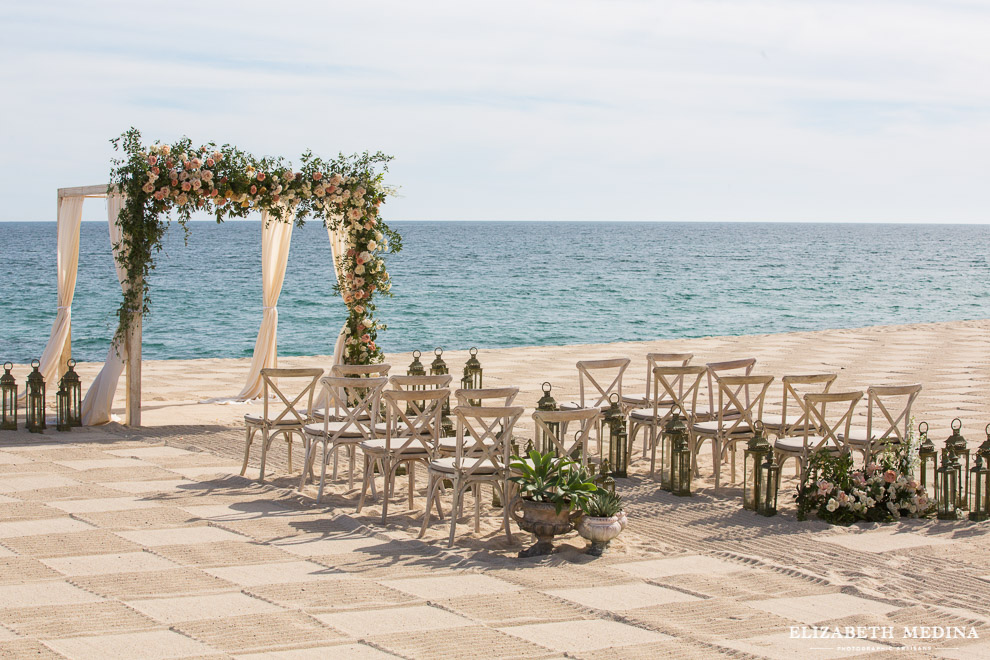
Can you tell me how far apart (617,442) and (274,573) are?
3.27 metres

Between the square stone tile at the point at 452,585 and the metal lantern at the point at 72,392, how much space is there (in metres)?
5.79

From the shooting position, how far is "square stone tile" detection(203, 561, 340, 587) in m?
5.48

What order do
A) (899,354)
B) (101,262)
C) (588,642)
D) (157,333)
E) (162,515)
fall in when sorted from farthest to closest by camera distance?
1. (101,262)
2. (157,333)
3. (899,354)
4. (162,515)
5. (588,642)

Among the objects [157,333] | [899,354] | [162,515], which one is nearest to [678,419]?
[162,515]

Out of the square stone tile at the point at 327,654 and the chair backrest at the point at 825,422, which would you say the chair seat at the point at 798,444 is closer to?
the chair backrest at the point at 825,422

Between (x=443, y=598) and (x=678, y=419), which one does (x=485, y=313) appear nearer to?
(x=678, y=419)

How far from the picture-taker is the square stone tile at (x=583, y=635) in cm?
460

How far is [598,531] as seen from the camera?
6.06m

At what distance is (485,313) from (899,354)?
2315 cm

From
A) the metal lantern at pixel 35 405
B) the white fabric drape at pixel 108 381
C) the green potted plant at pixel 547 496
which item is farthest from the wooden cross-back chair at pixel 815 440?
the metal lantern at pixel 35 405

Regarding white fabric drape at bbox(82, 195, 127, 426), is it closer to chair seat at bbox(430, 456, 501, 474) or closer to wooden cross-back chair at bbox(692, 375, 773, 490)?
chair seat at bbox(430, 456, 501, 474)

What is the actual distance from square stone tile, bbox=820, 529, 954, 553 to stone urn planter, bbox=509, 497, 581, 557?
148 centimetres

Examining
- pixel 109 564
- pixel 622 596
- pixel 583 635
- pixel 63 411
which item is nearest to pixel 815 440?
pixel 622 596

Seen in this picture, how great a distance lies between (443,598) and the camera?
17.2 ft
